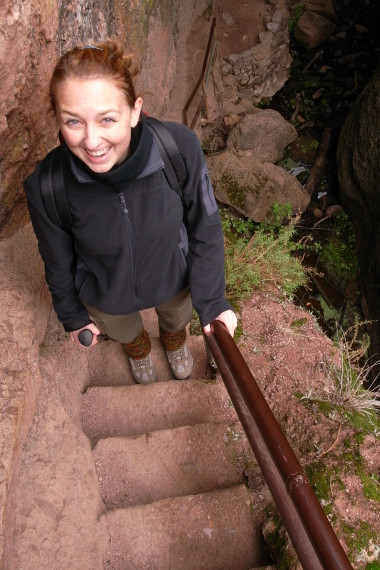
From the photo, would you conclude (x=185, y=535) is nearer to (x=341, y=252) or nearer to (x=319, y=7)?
(x=341, y=252)

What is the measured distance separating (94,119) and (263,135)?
5.97 metres

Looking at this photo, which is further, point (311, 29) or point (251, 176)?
point (311, 29)

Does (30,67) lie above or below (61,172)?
above

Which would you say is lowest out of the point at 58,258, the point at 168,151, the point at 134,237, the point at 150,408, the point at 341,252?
the point at 341,252

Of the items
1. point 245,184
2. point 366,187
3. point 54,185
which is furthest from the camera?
point 366,187

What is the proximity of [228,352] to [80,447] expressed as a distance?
39.8 inches

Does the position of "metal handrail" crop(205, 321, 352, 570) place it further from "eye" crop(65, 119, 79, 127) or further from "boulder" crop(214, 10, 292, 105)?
"boulder" crop(214, 10, 292, 105)

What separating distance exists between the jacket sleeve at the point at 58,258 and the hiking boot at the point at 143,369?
0.83m

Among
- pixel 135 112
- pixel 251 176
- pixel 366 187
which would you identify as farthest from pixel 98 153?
pixel 366 187

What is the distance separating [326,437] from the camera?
2.36 metres

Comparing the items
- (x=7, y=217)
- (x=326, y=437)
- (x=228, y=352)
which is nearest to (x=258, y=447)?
(x=228, y=352)

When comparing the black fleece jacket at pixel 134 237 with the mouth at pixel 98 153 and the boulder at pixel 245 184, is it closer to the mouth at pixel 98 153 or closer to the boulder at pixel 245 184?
the mouth at pixel 98 153

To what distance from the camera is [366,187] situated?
6414mm

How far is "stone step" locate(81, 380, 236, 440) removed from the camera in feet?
8.83
